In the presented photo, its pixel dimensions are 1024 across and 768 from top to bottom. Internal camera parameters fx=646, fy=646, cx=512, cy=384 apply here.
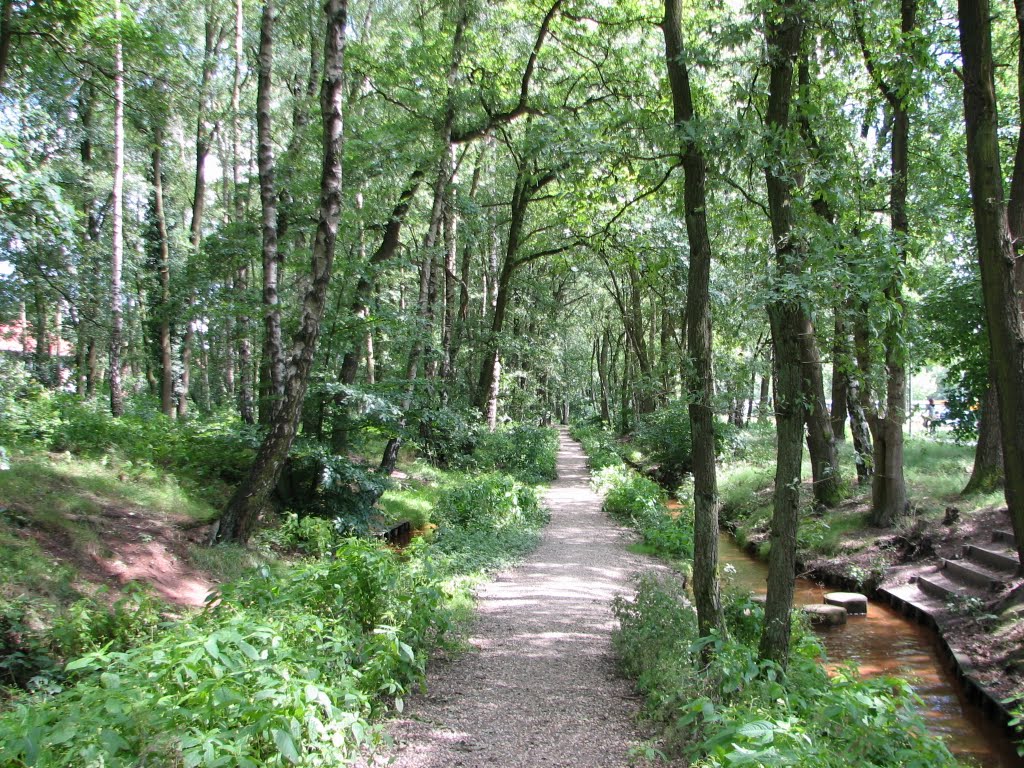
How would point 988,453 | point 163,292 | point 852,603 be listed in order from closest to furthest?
point 852,603 < point 988,453 < point 163,292

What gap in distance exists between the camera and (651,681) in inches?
206

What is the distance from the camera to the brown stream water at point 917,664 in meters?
6.16

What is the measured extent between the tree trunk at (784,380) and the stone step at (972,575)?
583cm

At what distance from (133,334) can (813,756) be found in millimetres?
21965

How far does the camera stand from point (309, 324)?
842 cm

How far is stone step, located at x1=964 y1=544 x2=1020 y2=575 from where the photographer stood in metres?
9.02

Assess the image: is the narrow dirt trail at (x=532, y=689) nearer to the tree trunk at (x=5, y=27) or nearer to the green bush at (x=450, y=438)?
the green bush at (x=450, y=438)

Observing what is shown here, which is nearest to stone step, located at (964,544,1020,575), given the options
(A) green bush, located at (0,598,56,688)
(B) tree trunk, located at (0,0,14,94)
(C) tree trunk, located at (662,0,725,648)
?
(C) tree trunk, located at (662,0,725,648)

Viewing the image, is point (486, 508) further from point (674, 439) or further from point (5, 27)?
point (5, 27)

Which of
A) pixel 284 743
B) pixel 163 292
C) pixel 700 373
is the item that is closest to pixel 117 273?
pixel 163 292

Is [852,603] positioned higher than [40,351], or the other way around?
[40,351]

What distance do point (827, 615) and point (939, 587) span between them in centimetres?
182

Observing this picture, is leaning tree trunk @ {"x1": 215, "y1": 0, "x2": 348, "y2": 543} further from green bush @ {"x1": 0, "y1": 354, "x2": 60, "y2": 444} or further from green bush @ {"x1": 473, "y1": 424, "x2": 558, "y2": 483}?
green bush @ {"x1": 473, "y1": 424, "x2": 558, "y2": 483}

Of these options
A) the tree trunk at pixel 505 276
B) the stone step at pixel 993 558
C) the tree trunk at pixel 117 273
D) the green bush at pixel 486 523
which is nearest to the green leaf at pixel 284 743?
the green bush at pixel 486 523
